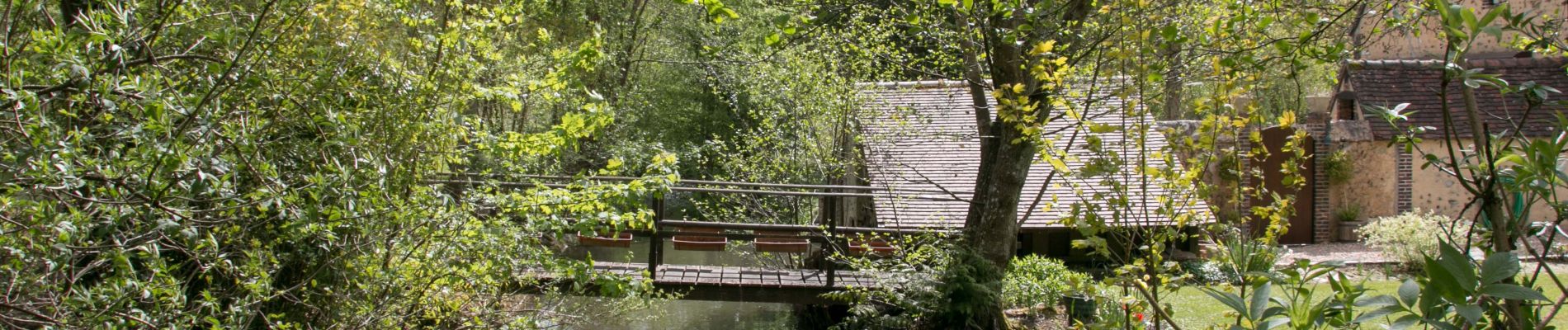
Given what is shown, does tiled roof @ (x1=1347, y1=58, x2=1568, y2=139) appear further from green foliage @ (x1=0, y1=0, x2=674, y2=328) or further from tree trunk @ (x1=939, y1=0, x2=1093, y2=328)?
green foliage @ (x1=0, y1=0, x2=674, y2=328)

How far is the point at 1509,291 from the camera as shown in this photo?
113 centimetres

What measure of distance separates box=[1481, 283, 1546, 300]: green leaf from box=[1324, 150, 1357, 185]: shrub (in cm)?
1645

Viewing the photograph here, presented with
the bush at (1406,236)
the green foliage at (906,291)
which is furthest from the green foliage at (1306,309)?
the bush at (1406,236)

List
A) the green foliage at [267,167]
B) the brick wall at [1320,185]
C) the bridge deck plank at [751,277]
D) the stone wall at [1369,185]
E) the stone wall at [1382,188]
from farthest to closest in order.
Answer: the stone wall at [1369,185], the stone wall at [1382,188], the brick wall at [1320,185], the bridge deck plank at [751,277], the green foliage at [267,167]

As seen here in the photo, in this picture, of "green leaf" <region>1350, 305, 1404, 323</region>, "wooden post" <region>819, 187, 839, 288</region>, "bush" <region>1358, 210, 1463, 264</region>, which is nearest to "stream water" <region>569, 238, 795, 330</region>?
"wooden post" <region>819, 187, 839, 288</region>

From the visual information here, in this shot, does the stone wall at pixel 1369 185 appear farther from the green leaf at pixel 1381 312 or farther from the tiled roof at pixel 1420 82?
the green leaf at pixel 1381 312

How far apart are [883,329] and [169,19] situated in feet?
18.9

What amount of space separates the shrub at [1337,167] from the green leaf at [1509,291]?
1645 centimetres

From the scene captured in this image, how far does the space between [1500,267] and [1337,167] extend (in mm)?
16522

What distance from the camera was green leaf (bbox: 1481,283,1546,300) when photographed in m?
1.11

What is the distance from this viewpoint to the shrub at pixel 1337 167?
1602 cm

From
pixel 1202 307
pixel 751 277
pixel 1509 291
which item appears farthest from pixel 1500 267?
pixel 1202 307

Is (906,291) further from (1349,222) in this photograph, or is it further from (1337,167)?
(1349,222)

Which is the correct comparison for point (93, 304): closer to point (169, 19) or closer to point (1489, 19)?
point (169, 19)
